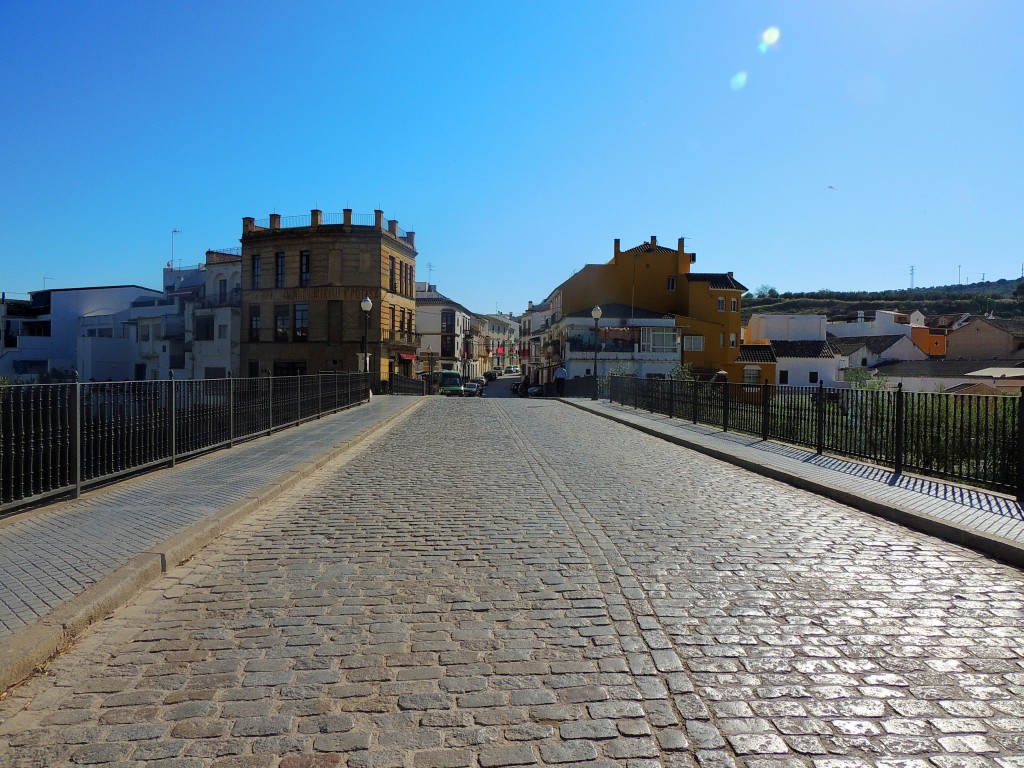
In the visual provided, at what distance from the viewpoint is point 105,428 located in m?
8.56

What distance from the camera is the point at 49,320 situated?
69.9m

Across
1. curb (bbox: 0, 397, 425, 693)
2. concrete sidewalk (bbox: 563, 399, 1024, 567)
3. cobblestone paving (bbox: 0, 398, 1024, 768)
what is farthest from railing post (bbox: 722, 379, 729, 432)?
curb (bbox: 0, 397, 425, 693)

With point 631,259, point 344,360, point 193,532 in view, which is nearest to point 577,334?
point 631,259

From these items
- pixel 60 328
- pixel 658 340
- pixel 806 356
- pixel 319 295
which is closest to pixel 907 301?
pixel 806 356

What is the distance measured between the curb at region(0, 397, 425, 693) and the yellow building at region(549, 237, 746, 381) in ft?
192

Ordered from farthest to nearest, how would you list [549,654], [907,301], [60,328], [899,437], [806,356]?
[907,301], [60,328], [806,356], [899,437], [549,654]

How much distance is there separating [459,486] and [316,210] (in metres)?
45.8

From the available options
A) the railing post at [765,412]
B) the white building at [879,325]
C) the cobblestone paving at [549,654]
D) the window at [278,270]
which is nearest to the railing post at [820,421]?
the railing post at [765,412]

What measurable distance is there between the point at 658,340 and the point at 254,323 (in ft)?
106

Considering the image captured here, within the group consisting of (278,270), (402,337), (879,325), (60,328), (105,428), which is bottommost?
(105,428)

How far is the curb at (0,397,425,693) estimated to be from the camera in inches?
143

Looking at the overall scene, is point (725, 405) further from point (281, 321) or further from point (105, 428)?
point (281, 321)

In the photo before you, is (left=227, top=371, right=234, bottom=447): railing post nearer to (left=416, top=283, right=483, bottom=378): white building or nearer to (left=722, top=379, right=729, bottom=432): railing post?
(left=722, top=379, right=729, bottom=432): railing post

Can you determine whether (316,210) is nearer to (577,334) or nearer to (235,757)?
(577,334)
